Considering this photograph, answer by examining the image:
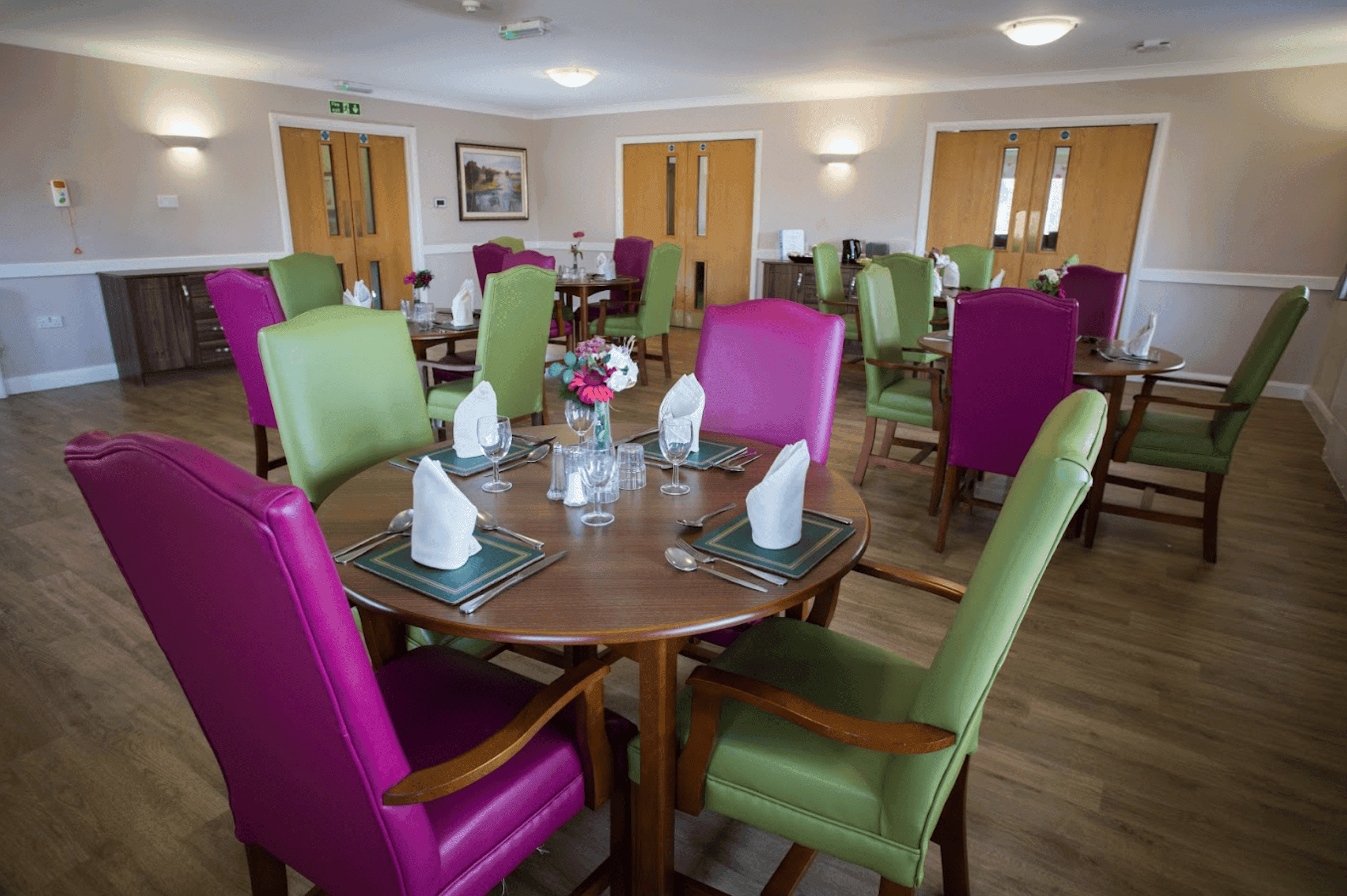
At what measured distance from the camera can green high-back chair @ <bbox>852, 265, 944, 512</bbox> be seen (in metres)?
3.51

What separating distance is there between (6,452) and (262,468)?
1900 mm

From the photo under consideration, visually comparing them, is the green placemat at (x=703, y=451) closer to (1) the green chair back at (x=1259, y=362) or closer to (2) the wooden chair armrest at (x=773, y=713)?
(2) the wooden chair armrest at (x=773, y=713)

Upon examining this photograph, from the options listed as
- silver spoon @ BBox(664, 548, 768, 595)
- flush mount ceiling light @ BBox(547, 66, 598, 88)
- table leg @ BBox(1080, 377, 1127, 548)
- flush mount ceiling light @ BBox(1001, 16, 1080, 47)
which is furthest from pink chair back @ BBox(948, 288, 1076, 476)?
flush mount ceiling light @ BBox(547, 66, 598, 88)

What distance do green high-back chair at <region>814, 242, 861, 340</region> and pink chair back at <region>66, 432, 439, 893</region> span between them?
526 cm

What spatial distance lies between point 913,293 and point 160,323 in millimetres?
5615

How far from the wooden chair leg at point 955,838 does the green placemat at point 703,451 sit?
861 mm

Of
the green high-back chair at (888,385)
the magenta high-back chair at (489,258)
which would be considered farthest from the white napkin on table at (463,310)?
the green high-back chair at (888,385)

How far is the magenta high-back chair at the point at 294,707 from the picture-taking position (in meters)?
0.85

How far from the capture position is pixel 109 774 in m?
1.90

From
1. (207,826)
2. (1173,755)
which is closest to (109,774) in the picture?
(207,826)

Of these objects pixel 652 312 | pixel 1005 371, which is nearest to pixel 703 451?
pixel 1005 371

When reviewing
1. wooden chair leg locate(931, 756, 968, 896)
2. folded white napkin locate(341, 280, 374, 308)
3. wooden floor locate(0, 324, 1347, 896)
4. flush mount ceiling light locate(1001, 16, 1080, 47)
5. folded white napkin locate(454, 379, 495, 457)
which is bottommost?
wooden floor locate(0, 324, 1347, 896)

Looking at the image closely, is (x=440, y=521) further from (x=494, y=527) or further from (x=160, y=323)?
(x=160, y=323)

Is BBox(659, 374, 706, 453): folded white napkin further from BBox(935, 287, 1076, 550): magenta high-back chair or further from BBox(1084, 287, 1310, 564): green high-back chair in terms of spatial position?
BBox(1084, 287, 1310, 564): green high-back chair
